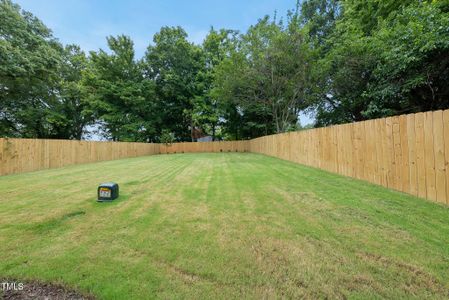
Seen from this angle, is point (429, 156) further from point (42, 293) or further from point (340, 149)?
point (42, 293)

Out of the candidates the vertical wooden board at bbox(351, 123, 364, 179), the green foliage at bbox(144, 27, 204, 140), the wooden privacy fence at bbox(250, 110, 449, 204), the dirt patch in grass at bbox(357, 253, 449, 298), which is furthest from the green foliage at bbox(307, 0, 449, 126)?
the green foliage at bbox(144, 27, 204, 140)

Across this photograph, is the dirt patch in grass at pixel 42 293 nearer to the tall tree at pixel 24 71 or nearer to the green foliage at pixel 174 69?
the tall tree at pixel 24 71

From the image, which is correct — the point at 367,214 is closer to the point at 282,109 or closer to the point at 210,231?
the point at 210,231

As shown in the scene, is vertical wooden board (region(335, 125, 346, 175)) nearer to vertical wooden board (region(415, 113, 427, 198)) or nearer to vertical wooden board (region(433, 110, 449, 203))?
vertical wooden board (region(415, 113, 427, 198))

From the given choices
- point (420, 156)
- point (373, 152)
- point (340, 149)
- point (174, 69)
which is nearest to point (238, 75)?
point (340, 149)

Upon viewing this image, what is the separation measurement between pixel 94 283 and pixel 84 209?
2.17 meters

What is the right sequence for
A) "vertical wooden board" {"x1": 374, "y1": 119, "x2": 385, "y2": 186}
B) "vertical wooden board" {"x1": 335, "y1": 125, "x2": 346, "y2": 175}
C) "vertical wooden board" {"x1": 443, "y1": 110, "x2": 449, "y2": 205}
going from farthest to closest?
1. "vertical wooden board" {"x1": 335, "y1": 125, "x2": 346, "y2": 175}
2. "vertical wooden board" {"x1": 374, "y1": 119, "x2": 385, "y2": 186}
3. "vertical wooden board" {"x1": 443, "y1": 110, "x2": 449, "y2": 205}

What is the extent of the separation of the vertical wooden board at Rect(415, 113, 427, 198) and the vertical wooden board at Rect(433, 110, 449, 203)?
0.19 m

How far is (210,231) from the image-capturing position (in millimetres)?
2592

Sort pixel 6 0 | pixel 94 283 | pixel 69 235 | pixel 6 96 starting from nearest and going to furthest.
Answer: pixel 94 283, pixel 69 235, pixel 6 0, pixel 6 96

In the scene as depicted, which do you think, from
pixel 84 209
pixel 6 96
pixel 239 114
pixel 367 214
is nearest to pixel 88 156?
pixel 6 96

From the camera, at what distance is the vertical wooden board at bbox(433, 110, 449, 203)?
10.9 feet

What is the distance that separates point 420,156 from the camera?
368 centimetres

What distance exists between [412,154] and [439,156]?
46 centimetres
